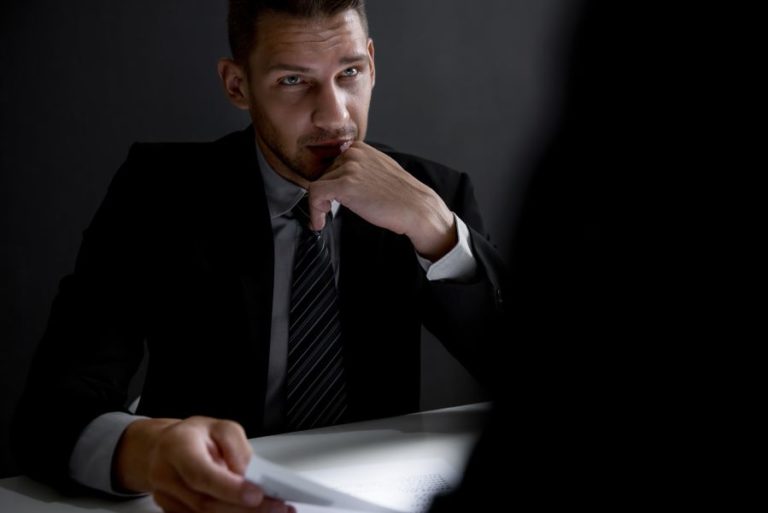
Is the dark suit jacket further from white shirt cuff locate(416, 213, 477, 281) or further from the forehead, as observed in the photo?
the forehead

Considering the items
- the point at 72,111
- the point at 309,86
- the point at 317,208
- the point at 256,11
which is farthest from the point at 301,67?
the point at 72,111

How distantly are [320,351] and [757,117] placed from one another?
1.17 meters

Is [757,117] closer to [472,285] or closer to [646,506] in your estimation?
[646,506]

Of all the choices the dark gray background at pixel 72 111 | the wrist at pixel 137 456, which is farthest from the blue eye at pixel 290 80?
the wrist at pixel 137 456

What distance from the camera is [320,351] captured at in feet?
4.97

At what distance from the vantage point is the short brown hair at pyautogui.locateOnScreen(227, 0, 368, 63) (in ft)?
5.04

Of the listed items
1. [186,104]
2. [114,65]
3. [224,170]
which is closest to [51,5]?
[114,65]

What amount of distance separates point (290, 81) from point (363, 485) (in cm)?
85

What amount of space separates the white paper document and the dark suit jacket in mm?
429

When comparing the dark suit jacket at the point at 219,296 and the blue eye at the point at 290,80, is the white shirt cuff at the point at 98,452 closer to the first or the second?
the dark suit jacket at the point at 219,296

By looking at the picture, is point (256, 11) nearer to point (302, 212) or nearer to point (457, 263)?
point (302, 212)

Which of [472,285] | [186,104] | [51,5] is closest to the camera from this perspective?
[472,285]

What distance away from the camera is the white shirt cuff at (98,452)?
3.26ft

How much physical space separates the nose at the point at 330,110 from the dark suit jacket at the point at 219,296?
0.57 ft
